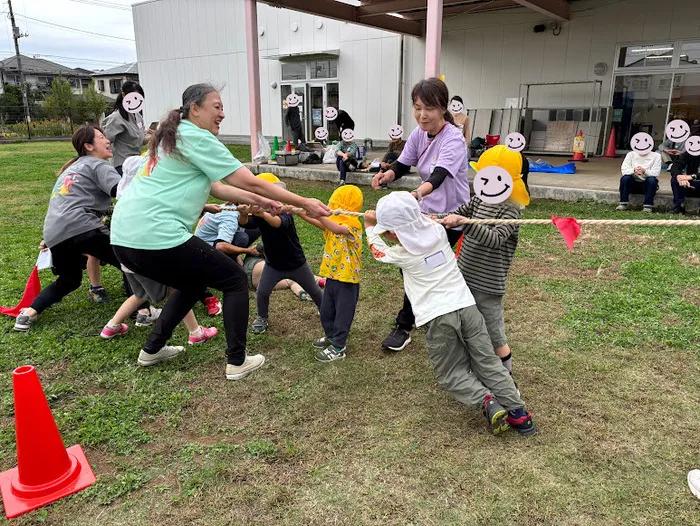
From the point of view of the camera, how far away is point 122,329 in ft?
12.3

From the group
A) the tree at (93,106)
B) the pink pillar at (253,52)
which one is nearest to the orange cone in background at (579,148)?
the pink pillar at (253,52)

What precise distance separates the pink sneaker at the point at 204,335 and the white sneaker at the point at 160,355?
6.2 inches

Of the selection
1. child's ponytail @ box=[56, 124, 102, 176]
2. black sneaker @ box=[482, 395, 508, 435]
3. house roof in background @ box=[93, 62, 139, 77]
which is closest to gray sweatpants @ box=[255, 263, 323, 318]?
black sneaker @ box=[482, 395, 508, 435]

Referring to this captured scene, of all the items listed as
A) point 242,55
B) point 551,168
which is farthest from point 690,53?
point 242,55

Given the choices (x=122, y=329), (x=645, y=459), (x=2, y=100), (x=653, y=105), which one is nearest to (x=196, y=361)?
(x=122, y=329)

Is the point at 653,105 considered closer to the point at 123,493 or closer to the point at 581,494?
the point at 581,494

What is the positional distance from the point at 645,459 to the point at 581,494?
0.45m

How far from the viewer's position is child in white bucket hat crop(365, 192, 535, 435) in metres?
2.49

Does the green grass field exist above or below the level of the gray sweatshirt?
below

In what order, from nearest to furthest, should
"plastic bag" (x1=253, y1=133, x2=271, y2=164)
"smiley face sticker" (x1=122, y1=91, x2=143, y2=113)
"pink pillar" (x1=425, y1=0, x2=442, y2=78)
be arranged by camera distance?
1. "smiley face sticker" (x1=122, y1=91, x2=143, y2=113)
2. "pink pillar" (x1=425, y1=0, x2=442, y2=78)
3. "plastic bag" (x1=253, y1=133, x2=271, y2=164)

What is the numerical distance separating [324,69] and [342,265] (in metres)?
16.1

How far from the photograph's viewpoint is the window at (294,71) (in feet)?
60.2

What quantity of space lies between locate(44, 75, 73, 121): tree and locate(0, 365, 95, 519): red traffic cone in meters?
34.2

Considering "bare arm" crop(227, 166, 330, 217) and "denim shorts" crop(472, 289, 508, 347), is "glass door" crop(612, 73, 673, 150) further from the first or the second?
"bare arm" crop(227, 166, 330, 217)
